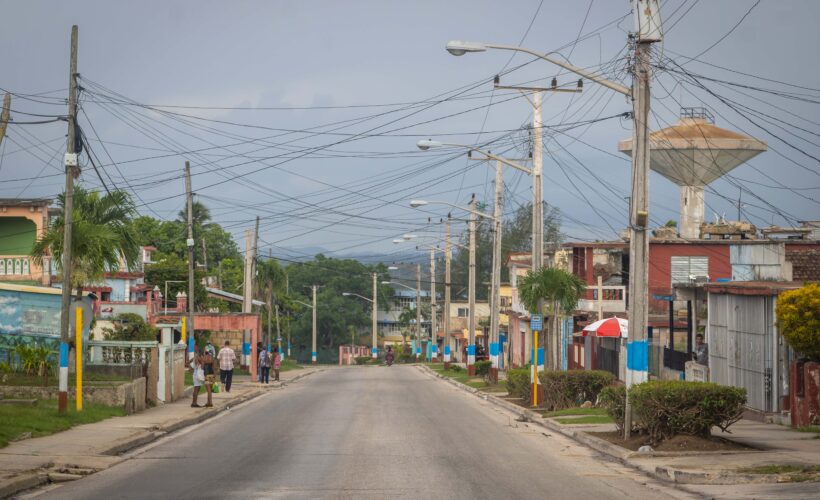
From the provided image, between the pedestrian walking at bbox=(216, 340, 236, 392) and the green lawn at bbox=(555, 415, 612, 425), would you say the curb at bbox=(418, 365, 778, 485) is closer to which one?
the green lawn at bbox=(555, 415, 612, 425)

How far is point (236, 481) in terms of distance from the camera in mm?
14586

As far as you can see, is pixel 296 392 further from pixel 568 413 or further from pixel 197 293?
pixel 197 293

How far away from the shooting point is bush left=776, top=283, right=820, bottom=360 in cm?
2059

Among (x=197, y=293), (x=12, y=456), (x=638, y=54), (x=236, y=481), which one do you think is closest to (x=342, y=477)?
(x=236, y=481)

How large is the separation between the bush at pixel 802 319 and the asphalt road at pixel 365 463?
200 inches

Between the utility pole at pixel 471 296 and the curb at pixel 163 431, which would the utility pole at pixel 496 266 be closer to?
the utility pole at pixel 471 296

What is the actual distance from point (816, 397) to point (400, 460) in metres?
9.29

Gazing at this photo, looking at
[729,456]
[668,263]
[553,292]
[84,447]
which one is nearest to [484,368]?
[668,263]

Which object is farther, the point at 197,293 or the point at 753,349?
the point at 197,293

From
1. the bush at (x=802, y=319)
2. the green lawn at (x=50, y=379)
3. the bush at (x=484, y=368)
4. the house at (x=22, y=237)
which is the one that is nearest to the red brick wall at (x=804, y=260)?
the bush at (x=484, y=368)

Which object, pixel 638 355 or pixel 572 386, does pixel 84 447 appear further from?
pixel 572 386

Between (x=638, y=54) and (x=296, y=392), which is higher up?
(x=638, y=54)

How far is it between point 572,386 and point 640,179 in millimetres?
10444

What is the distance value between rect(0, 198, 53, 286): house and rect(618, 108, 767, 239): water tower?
26.5 m
